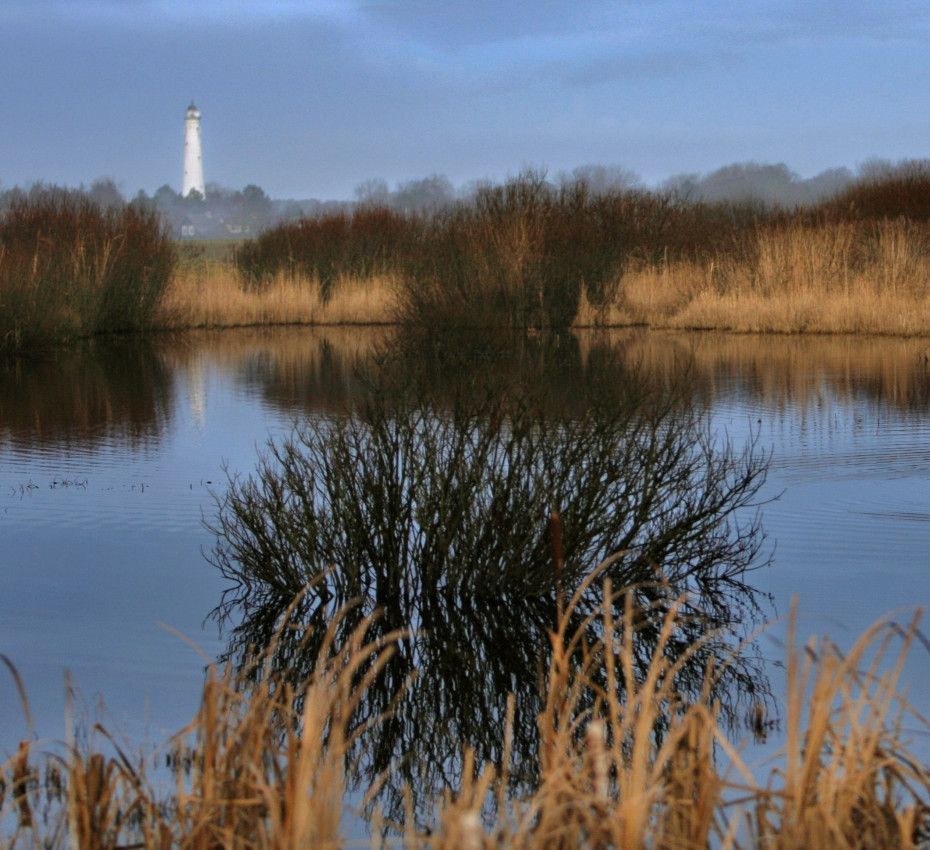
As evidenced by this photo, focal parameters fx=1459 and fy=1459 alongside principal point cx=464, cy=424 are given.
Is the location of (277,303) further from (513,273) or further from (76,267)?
(513,273)

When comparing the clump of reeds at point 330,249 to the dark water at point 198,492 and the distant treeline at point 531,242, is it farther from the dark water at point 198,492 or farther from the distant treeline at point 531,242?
the dark water at point 198,492

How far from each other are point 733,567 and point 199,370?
42.6ft

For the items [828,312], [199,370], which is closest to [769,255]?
[828,312]

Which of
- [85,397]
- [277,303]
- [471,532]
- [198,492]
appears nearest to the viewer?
[471,532]

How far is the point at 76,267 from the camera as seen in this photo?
2352 centimetres

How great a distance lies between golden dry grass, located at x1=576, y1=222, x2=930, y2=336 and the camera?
72.3 ft

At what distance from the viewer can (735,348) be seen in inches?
808

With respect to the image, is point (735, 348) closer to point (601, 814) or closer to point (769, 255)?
point (769, 255)

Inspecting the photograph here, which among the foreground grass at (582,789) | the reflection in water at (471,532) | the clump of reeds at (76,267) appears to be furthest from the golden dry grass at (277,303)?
the foreground grass at (582,789)

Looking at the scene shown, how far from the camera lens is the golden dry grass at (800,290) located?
22031 mm

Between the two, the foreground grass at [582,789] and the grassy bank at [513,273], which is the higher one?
the grassy bank at [513,273]

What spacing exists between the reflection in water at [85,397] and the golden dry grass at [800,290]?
819 cm

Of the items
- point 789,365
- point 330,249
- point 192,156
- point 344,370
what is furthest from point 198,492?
point 192,156

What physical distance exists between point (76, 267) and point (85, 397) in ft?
28.1
